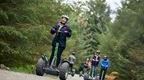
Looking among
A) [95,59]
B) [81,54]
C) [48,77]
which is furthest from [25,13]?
[81,54]

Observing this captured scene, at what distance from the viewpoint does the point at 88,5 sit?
92.0 m

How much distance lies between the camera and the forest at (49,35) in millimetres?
21203

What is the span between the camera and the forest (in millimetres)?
21203

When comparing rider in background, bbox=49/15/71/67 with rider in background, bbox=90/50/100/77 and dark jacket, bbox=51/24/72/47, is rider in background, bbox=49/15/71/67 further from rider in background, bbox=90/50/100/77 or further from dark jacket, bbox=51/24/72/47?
rider in background, bbox=90/50/100/77

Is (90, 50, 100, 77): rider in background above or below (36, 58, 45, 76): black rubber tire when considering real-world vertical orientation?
above

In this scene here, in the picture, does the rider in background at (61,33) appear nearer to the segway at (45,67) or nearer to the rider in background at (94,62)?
the segway at (45,67)

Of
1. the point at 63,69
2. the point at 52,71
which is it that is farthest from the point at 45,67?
the point at 63,69

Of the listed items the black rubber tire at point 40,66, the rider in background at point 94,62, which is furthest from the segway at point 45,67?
the rider in background at point 94,62

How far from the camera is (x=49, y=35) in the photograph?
31.2m

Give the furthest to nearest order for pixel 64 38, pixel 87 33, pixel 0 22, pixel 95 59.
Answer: pixel 87 33 < pixel 95 59 < pixel 0 22 < pixel 64 38

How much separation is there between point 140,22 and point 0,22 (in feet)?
68.9

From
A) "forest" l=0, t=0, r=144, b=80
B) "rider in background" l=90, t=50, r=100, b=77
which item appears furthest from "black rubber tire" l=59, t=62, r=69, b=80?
"rider in background" l=90, t=50, r=100, b=77

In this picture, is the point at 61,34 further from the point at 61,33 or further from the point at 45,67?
the point at 45,67

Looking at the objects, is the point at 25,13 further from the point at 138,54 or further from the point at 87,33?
the point at 87,33
